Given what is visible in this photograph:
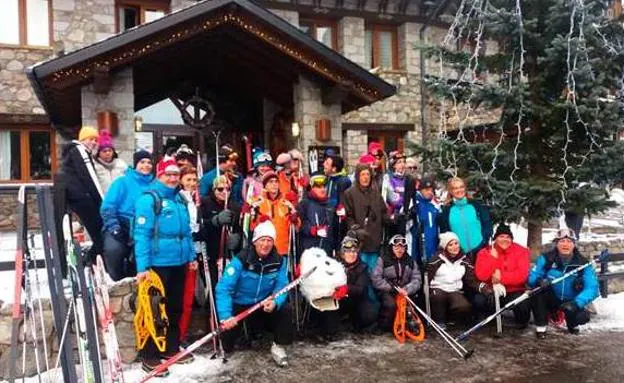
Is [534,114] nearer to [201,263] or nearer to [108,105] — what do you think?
[201,263]

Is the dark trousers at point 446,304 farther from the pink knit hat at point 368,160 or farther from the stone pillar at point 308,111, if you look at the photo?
the stone pillar at point 308,111

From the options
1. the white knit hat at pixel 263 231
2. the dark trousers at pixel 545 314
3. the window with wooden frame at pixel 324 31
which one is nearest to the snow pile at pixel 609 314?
the dark trousers at pixel 545 314

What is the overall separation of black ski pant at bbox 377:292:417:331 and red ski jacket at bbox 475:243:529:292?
1.00 metres

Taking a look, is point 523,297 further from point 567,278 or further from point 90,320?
point 90,320

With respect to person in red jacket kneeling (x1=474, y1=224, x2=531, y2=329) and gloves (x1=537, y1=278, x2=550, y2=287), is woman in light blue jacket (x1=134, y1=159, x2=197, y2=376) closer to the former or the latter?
person in red jacket kneeling (x1=474, y1=224, x2=531, y2=329)

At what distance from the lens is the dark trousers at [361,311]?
573cm

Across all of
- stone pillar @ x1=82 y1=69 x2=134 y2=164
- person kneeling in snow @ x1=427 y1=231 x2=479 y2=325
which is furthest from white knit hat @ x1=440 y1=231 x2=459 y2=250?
stone pillar @ x1=82 y1=69 x2=134 y2=164

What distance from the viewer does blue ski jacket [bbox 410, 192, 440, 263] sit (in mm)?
6391

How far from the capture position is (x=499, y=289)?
229 inches

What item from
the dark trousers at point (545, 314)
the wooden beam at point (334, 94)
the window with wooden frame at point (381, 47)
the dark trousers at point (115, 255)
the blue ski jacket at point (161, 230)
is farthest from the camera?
the window with wooden frame at point (381, 47)

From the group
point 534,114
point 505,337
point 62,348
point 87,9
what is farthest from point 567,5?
point 87,9

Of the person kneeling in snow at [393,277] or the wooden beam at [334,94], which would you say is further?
the wooden beam at [334,94]

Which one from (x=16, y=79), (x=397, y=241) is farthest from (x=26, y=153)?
(x=397, y=241)

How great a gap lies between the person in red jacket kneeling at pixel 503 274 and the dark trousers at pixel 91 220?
12.8 ft
